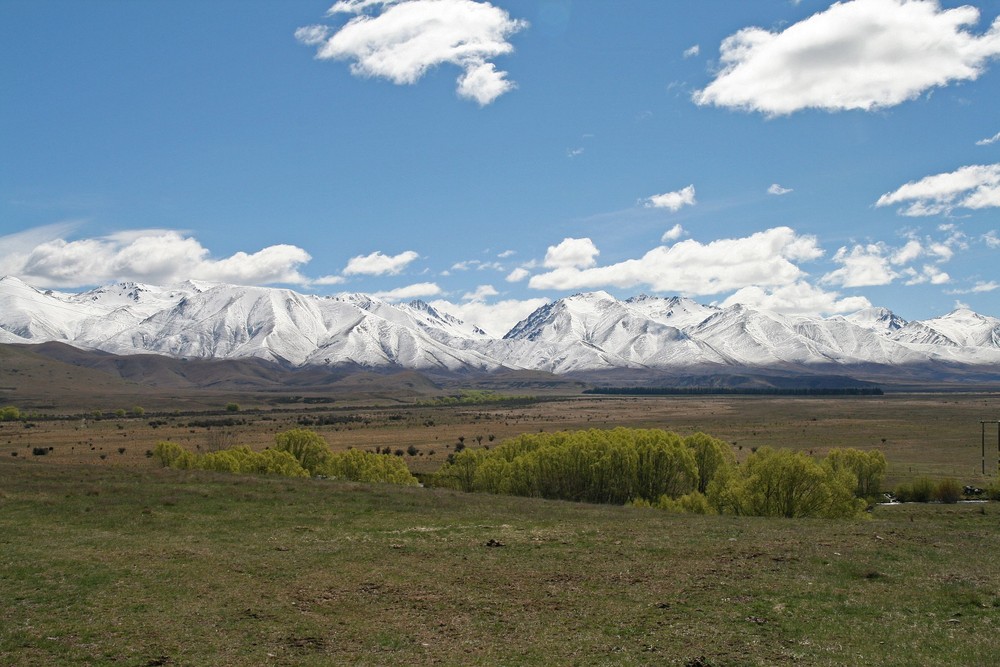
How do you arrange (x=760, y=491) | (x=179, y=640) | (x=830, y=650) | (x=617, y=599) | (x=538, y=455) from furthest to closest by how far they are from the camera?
(x=538, y=455), (x=760, y=491), (x=617, y=599), (x=179, y=640), (x=830, y=650)

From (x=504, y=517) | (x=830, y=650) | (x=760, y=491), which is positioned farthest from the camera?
(x=760, y=491)

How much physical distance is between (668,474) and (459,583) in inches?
1988

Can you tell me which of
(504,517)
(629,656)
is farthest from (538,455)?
(629,656)

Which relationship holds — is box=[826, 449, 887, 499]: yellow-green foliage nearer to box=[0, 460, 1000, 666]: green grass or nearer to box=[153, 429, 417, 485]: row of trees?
box=[153, 429, 417, 485]: row of trees

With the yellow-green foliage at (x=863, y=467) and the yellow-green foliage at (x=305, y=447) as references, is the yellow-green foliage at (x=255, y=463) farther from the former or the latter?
Result: the yellow-green foliage at (x=863, y=467)

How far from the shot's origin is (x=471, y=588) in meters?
25.2

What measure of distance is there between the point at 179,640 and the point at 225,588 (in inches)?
189

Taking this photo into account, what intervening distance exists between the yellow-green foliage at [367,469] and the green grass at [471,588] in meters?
39.6

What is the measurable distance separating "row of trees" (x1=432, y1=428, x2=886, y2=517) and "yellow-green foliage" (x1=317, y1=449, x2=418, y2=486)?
6.23 meters

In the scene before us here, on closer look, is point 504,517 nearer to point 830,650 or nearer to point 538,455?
point 830,650

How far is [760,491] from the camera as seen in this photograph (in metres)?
56.7

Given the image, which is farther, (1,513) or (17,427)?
(17,427)

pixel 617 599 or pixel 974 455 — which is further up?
pixel 617 599

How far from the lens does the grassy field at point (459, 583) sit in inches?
750
